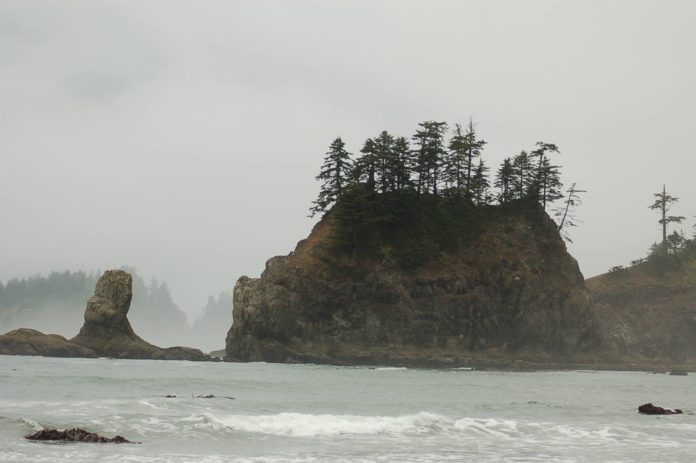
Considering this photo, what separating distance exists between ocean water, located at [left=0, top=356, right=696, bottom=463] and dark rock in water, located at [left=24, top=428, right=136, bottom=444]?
0.55 m

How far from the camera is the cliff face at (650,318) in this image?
95000 mm

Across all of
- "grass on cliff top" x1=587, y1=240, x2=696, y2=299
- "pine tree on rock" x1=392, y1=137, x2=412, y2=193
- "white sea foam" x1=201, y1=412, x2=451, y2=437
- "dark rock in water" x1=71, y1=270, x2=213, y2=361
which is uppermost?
"pine tree on rock" x1=392, y1=137, x2=412, y2=193

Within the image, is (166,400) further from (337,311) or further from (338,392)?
(337,311)

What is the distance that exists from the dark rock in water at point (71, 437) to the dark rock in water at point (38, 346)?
200ft

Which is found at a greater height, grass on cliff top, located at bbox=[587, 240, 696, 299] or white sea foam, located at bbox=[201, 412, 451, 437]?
grass on cliff top, located at bbox=[587, 240, 696, 299]

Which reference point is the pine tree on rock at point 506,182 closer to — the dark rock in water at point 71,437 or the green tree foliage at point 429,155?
Answer: the green tree foliage at point 429,155

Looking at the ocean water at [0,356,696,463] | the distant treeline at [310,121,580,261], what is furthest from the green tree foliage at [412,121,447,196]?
the ocean water at [0,356,696,463]

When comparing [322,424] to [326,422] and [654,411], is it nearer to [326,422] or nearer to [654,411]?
[326,422]

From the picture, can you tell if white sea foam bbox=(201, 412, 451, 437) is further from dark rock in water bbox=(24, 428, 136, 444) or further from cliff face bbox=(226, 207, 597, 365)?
cliff face bbox=(226, 207, 597, 365)

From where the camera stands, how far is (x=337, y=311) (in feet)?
258

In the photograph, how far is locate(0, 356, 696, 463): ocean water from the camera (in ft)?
66.3

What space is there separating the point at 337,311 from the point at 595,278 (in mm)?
54589

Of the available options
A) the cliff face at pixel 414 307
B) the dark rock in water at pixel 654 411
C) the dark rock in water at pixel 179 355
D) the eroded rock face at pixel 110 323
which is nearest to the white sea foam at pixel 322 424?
the dark rock in water at pixel 654 411

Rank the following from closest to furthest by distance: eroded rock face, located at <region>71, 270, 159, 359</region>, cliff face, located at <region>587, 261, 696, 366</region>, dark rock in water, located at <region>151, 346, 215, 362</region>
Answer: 1. eroded rock face, located at <region>71, 270, 159, 359</region>
2. dark rock in water, located at <region>151, 346, 215, 362</region>
3. cliff face, located at <region>587, 261, 696, 366</region>
